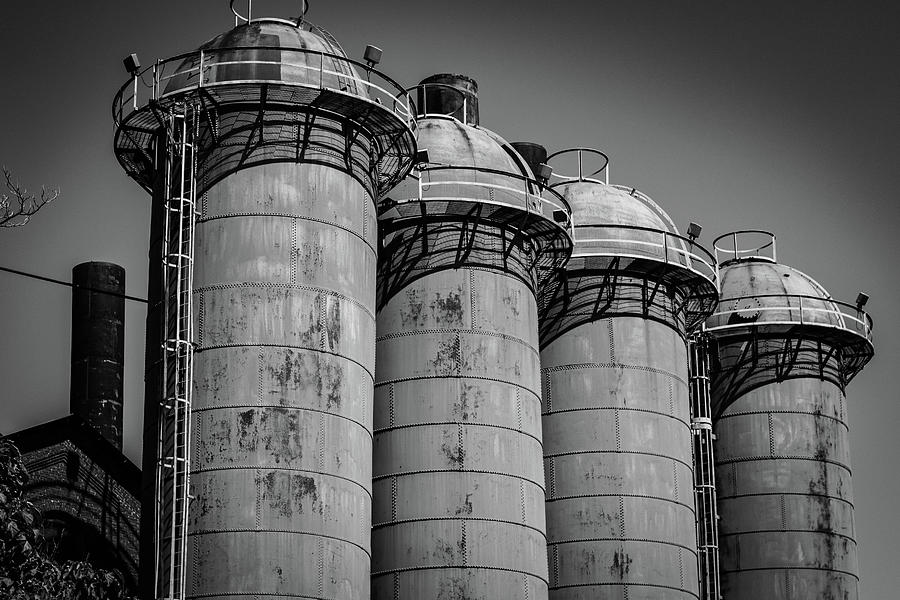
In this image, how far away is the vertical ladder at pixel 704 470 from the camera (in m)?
41.1

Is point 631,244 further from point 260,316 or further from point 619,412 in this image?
point 260,316

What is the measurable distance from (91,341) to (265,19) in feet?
56.2

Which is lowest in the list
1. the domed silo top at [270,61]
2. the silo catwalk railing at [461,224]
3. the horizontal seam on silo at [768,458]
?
the horizontal seam on silo at [768,458]

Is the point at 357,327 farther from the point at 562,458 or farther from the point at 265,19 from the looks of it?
the point at 562,458

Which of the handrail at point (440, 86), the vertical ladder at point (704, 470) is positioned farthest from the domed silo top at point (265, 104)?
the vertical ladder at point (704, 470)

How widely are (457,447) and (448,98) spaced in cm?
1032

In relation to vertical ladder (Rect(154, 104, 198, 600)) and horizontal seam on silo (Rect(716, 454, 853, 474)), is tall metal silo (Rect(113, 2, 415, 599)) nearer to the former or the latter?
vertical ladder (Rect(154, 104, 198, 600))

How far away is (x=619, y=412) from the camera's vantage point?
36969 mm

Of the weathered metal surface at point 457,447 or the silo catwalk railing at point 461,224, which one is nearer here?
the weathered metal surface at point 457,447

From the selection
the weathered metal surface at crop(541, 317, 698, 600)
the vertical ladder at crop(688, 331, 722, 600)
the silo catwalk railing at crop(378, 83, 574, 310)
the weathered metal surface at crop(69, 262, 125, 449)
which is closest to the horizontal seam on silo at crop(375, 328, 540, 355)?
the silo catwalk railing at crop(378, 83, 574, 310)

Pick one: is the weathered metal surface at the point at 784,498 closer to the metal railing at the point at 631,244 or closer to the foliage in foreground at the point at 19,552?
the metal railing at the point at 631,244

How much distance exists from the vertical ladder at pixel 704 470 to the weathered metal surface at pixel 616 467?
3.36 meters

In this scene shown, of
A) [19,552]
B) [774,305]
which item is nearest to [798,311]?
[774,305]

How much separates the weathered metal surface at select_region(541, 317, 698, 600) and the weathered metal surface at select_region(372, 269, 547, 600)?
317 cm
